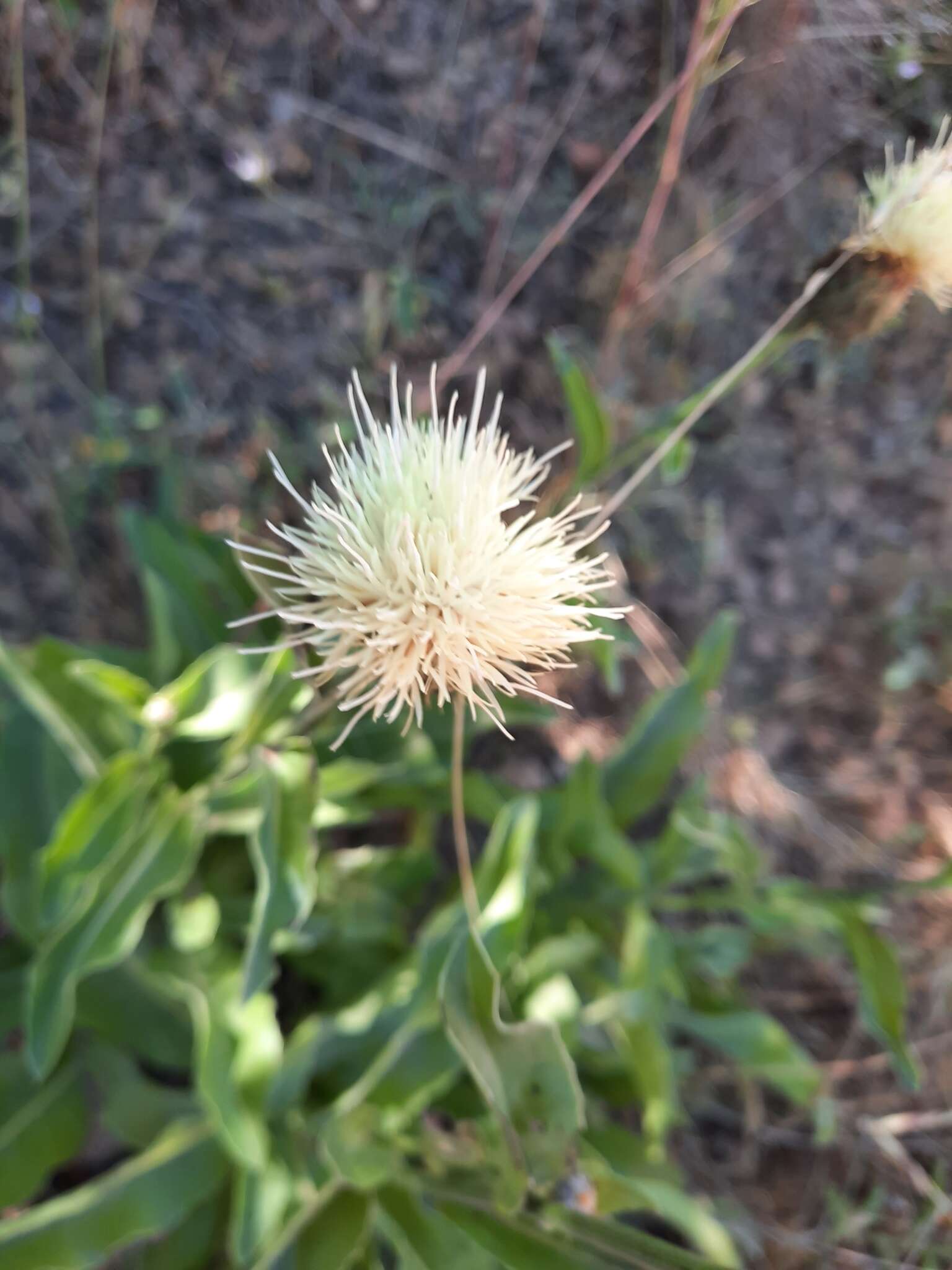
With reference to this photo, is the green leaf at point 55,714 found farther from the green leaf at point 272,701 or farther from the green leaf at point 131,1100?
A: the green leaf at point 131,1100

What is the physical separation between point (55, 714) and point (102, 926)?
31 cm

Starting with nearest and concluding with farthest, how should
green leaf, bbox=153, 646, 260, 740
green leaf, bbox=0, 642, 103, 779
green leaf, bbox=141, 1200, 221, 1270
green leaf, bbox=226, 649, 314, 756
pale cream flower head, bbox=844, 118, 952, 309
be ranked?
1. pale cream flower head, bbox=844, 118, 952, 309
2. green leaf, bbox=226, 649, 314, 756
3. green leaf, bbox=153, 646, 260, 740
4. green leaf, bbox=0, 642, 103, 779
5. green leaf, bbox=141, 1200, 221, 1270

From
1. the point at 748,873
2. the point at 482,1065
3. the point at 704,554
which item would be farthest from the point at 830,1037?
the point at 482,1065

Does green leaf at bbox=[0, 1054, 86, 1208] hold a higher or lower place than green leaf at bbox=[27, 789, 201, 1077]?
lower

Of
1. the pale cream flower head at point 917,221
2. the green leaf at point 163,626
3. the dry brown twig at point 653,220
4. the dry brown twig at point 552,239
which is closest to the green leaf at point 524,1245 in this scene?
the green leaf at point 163,626

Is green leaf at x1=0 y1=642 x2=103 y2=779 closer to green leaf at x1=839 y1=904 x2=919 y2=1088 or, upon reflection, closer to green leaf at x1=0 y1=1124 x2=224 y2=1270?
green leaf at x1=0 y1=1124 x2=224 y2=1270

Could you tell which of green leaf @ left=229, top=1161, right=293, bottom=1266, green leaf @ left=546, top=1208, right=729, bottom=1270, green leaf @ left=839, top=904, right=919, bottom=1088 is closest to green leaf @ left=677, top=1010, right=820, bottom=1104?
green leaf @ left=839, top=904, right=919, bottom=1088

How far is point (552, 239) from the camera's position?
174cm

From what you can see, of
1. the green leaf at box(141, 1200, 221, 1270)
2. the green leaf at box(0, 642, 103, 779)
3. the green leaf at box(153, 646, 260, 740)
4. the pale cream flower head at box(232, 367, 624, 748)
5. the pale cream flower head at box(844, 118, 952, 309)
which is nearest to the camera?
the pale cream flower head at box(232, 367, 624, 748)

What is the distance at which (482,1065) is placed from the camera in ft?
2.97

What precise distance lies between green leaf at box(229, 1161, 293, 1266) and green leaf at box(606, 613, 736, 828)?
0.76 meters

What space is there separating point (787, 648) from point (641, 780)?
793 mm

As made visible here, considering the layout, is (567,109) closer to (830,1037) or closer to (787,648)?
(787,648)

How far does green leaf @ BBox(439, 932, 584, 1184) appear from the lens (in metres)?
0.89
